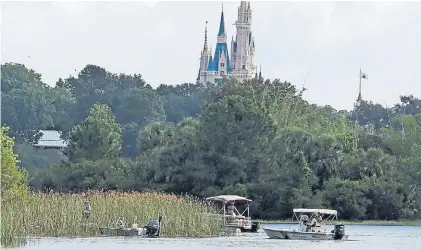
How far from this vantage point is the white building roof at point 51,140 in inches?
4510

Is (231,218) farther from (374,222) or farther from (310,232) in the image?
(374,222)

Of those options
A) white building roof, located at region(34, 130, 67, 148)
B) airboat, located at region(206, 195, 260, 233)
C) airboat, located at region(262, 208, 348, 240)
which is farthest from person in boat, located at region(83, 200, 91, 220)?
white building roof, located at region(34, 130, 67, 148)

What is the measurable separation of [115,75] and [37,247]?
93579 millimetres

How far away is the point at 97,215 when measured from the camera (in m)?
48.4

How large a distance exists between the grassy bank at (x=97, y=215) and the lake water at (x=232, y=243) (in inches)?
17.4

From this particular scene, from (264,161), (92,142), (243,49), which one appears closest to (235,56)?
(243,49)

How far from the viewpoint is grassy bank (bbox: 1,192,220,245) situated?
147ft

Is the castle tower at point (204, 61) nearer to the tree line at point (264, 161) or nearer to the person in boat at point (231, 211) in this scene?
the tree line at point (264, 161)

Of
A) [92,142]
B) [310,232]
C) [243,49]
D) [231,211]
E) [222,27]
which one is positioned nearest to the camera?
[310,232]

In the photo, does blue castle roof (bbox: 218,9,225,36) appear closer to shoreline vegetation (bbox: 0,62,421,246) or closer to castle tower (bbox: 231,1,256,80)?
castle tower (bbox: 231,1,256,80)

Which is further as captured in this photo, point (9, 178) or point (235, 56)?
point (235, 56)

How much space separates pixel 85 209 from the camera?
154ft

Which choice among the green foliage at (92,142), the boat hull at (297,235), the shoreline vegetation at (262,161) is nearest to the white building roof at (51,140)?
the shoreline vegetation at (262,161)

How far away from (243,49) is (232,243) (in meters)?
130
